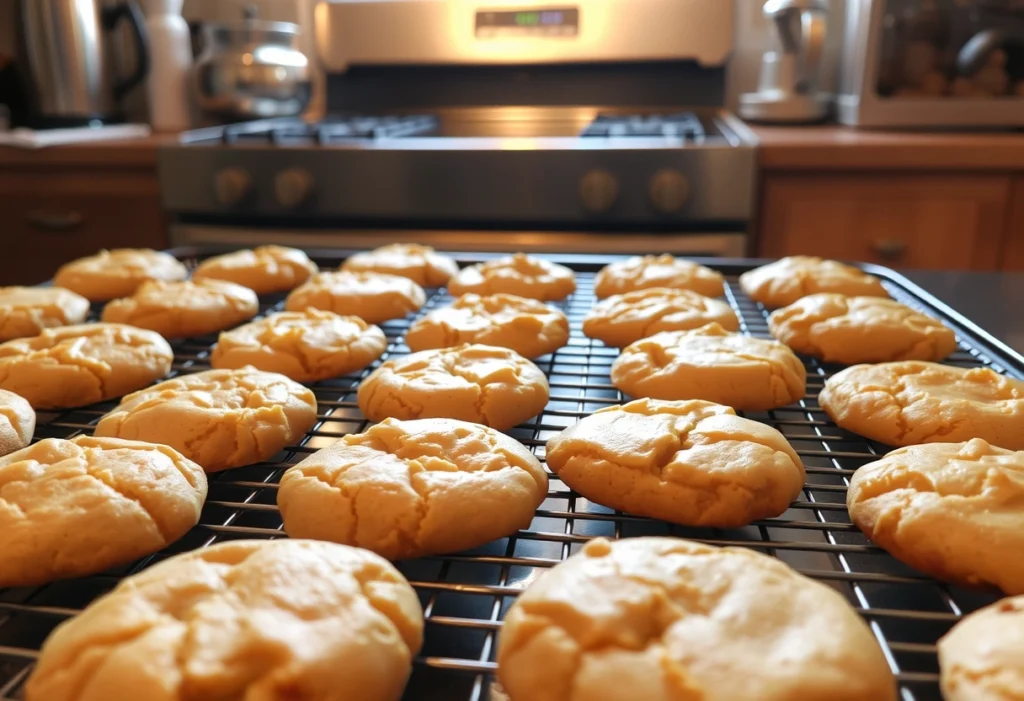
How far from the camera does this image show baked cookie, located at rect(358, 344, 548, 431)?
114 cm

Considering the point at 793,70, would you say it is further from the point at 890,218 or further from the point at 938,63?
the point at 890,218

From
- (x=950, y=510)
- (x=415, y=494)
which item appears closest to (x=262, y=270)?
(x=415, y=494)

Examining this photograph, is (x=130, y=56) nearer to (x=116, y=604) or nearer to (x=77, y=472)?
(x=77, y=472)

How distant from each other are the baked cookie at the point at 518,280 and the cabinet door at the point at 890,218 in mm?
895

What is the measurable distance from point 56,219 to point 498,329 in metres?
2.06

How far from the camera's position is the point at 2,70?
305 centimetres

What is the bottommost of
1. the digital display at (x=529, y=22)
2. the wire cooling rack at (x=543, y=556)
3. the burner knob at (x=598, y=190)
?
the wire cooling rack at (x=543, y=556)

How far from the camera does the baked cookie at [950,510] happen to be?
0.78 m

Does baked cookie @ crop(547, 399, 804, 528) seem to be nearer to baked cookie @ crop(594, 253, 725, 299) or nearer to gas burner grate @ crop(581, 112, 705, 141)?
baked cookie @ crop(594, 253, 725, 299)

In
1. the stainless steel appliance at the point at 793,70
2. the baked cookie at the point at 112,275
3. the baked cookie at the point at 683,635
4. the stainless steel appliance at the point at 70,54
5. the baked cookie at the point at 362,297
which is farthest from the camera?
the stainless steel appliance at the point at 70,54

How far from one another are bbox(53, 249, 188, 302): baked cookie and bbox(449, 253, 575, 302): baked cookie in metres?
0.69

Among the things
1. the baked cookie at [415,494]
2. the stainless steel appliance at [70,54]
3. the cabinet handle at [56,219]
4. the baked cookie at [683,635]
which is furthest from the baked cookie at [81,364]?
the stainless steel appliance at [70,54]

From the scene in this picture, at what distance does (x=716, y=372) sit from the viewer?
1.20 metres

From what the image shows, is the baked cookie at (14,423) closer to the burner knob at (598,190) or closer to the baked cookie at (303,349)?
the baked cookie at (303,349)
